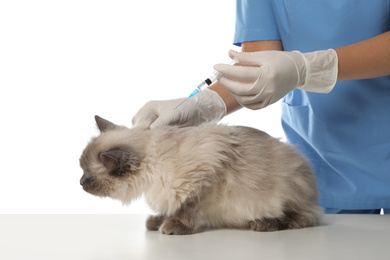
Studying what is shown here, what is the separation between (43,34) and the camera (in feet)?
10.4

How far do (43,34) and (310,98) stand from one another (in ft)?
6.66

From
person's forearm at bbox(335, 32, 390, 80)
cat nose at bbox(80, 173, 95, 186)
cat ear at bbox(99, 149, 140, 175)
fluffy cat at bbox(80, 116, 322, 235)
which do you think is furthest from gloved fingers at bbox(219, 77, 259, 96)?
cat nose at bbox(80, 173, 95, 186)

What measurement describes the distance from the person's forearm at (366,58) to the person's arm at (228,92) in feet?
1.43

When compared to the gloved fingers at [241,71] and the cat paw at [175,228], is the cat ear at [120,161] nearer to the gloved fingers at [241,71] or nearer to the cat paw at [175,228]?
the cat paw at [175,228]

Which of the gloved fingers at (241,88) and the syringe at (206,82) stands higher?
the syringe at (206,82)

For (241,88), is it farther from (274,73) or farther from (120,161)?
(120,161)

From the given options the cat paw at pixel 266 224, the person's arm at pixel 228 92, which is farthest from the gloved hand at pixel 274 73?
the cat paw at pixel 266 224

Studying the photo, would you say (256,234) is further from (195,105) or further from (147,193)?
(195,105)

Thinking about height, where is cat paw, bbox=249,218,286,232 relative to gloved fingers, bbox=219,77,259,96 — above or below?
below

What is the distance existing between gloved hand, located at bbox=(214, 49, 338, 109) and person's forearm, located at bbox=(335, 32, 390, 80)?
0.11 feet

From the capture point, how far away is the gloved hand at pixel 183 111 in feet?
5.48

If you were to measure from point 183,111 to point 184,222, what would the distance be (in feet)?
1.73

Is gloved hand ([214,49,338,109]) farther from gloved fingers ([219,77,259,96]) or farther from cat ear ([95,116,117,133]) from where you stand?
cat ear ([95,116,117,133])

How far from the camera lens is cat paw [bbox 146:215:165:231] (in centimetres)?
138
